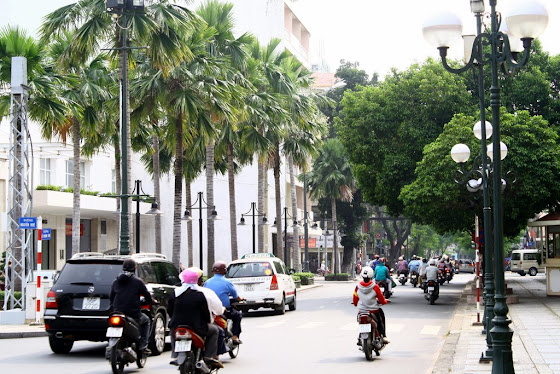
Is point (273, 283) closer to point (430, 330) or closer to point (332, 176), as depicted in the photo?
point (430, 330)

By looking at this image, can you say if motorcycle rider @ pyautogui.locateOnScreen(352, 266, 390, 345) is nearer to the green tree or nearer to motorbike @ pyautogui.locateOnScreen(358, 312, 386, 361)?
motorbike @ pyautogui.locateOnScreen(358, 312, 386, 361)

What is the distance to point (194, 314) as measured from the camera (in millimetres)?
11227

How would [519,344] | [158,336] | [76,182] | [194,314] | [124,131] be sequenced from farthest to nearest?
[76,182] → [124,131] → [519,344] → [158,336] → [194,314]

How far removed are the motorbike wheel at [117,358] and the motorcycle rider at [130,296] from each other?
1.61ft

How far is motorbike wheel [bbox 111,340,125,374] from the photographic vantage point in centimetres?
1284

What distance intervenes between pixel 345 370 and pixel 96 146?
1088 inches

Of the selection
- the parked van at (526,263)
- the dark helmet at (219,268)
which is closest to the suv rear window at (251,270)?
the dark helmet at (219,268)

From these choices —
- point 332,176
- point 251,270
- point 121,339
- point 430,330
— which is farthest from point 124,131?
point 332,176

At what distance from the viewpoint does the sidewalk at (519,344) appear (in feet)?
44.4

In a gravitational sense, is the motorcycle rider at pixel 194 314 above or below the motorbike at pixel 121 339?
above

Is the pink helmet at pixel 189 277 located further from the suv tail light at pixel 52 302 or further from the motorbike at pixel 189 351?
the suv tail light at pixel 52 302

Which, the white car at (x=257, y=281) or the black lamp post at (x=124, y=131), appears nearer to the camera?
the black lamp post at (x=124, y=131)

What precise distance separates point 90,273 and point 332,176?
5128 cm

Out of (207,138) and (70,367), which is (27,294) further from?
(207,138)
